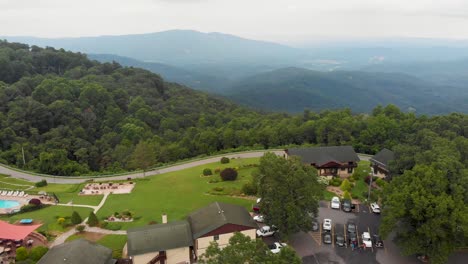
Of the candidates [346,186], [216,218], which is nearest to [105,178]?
[216,218]

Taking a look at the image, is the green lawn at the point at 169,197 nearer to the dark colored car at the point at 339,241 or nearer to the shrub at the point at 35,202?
the shrub at the point at 35,202

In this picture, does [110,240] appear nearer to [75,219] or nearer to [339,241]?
[75,219]

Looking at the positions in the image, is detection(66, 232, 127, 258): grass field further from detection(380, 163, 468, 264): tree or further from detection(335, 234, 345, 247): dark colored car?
detection(380, 163, 468, 264): tree

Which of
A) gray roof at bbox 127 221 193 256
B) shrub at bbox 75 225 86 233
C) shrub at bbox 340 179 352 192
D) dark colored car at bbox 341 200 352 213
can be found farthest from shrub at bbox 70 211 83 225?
shrub at bbox 340 179 352 192

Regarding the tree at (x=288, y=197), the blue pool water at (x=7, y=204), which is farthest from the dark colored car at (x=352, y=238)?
the blue pool water at (x=7, y=204)

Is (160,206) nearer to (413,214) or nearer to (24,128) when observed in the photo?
(413,214)

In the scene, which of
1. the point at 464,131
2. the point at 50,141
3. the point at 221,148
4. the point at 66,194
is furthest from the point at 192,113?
the point at 464,131
